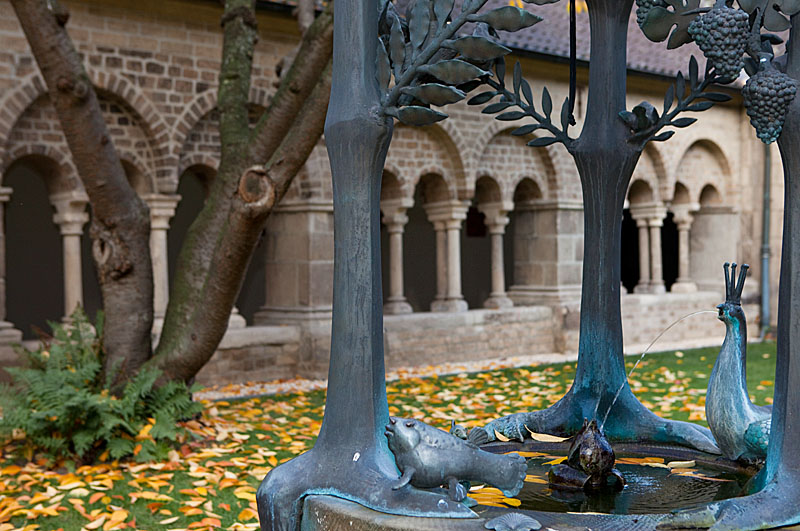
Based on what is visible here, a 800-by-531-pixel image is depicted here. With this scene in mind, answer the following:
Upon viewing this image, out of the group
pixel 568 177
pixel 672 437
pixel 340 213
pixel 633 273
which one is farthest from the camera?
pixel 633 273

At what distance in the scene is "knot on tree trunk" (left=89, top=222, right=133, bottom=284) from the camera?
6137mm

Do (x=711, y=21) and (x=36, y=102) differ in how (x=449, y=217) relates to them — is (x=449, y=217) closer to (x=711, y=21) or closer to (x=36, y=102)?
(x=36, y=102)

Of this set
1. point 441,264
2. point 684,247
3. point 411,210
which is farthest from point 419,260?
point 684,247

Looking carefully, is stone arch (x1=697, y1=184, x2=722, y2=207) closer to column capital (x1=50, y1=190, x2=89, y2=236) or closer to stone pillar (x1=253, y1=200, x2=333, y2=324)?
stone pillar (x1=253, y1=200, x2=333, y2=324)

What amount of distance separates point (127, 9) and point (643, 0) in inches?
287

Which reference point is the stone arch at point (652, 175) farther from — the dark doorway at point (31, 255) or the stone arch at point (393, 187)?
the dark doorway at point (31, 255)

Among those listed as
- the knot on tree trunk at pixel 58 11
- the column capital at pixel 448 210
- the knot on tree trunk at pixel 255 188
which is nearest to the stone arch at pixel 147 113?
the knot on tree trunk at pixel 58 11

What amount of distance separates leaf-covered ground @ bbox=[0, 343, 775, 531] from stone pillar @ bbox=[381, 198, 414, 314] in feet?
5.18

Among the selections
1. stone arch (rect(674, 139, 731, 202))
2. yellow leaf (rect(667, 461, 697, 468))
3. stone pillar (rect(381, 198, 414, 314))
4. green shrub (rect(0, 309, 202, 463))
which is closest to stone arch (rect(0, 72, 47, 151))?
green shrub (rect(0, 309, 202, 463))

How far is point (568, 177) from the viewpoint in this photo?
12781 millimetres

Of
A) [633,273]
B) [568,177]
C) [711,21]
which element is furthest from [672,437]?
[633,273]

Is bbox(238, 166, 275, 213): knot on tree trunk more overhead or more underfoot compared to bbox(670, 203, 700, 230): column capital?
more underfoot

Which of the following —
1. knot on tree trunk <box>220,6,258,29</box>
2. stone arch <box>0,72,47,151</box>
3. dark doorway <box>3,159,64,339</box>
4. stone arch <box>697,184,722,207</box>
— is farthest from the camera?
stone arch <box>697,184,722,207</box>

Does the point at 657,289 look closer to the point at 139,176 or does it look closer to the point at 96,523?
the point at 139,176
